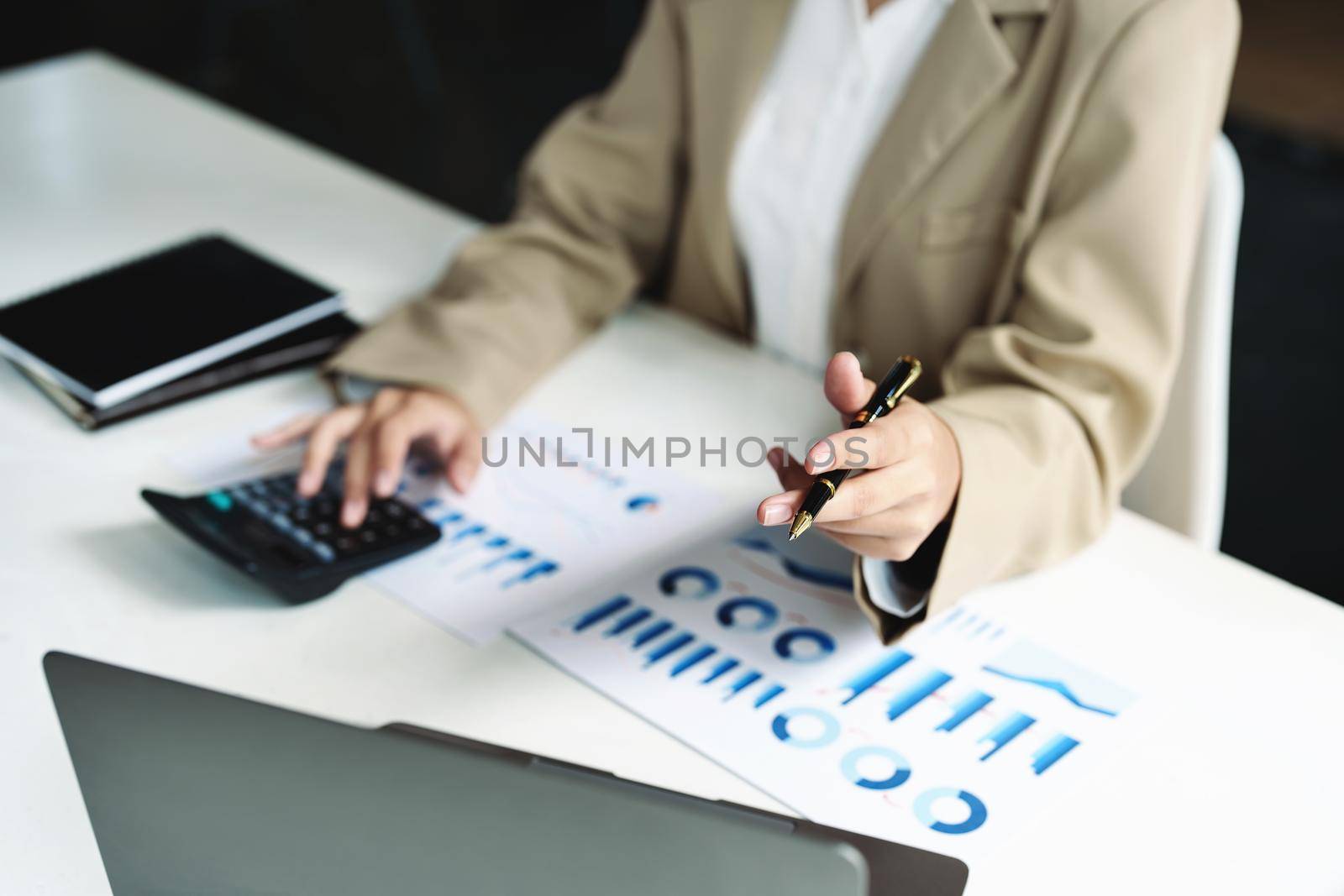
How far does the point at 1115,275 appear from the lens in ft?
3.13

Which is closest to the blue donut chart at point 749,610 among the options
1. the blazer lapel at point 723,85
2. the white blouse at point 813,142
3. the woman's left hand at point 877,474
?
the woman's left hand at point 877,474

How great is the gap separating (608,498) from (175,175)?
0.81 metres

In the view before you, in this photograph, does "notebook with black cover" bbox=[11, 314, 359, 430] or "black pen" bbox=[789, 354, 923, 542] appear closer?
"black pen" bbox=[789, 354, 923, 542]

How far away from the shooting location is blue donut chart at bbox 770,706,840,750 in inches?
A: 30.8

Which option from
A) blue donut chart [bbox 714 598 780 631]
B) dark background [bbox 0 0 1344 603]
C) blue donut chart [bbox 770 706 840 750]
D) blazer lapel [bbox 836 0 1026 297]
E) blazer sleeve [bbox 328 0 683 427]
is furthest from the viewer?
dark background [bbox 0 0 1344 603]

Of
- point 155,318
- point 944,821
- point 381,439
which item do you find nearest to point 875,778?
point 944,821

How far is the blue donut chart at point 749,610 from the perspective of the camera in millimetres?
885

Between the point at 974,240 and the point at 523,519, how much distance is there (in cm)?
42

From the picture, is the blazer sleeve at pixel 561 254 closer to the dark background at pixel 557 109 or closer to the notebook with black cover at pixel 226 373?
the notebook with black cover at pixel 226 373

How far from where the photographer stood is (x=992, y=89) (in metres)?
1.02

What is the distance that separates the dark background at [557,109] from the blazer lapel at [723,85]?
137 centimetres

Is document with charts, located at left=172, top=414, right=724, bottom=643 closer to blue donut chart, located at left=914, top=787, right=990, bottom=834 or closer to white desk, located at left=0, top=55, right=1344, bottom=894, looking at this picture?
white desk, located at left=0, top=55, right=1344, bottom=894

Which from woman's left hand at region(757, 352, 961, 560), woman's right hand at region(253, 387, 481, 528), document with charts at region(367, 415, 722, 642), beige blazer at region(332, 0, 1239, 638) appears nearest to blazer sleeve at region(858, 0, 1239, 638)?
beige blazer at region(332, 0, 1239, 638)

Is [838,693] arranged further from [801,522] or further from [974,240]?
[974,240]
